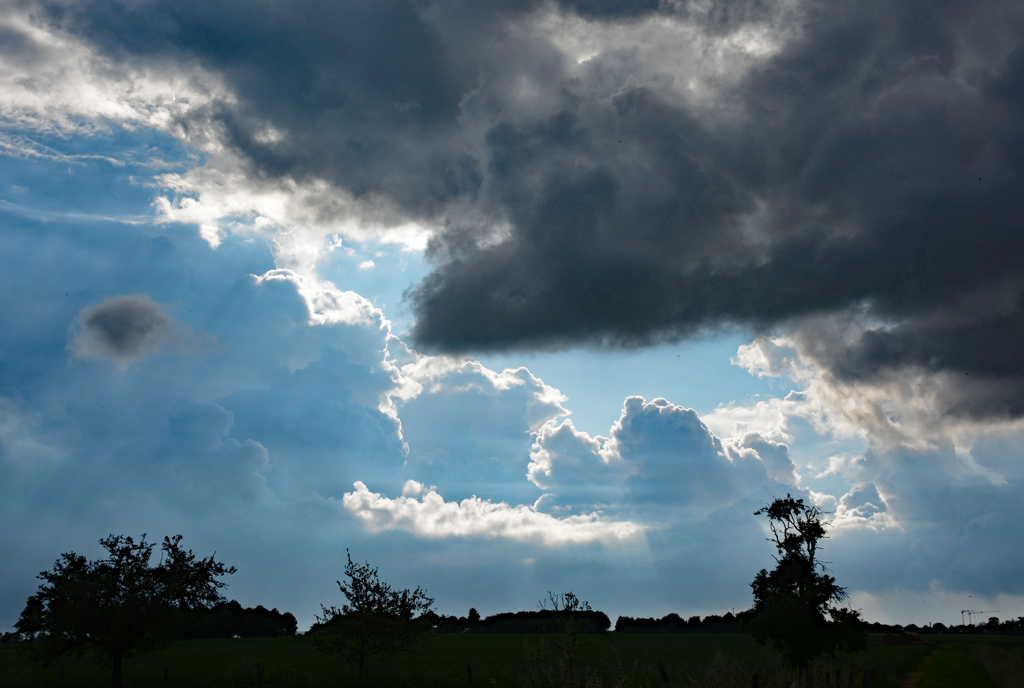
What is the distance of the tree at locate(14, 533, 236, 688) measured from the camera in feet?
99.5

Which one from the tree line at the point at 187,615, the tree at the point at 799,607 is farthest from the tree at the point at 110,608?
the tree at the point at 799,607

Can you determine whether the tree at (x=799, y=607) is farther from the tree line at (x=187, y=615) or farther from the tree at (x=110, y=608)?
the tree at (x=110, y=608)

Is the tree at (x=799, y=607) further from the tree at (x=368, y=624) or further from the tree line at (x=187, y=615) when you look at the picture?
the tree at (x=368, y=624)

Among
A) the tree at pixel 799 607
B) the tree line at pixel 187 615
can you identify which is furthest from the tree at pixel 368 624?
the tree at pixel 799 607

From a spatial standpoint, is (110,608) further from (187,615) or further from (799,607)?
(799,607)

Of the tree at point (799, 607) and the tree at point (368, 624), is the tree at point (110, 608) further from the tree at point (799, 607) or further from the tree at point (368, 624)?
the tree at point (799, 607)

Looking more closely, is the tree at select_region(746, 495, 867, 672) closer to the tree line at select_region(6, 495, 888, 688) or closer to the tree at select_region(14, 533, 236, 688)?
the tree line at select_region(6, 495, 888, 688)

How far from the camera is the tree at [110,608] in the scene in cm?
3033

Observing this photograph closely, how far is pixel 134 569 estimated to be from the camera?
32469 millimetres

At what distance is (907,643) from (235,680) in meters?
103

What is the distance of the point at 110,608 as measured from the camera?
30.9 metres

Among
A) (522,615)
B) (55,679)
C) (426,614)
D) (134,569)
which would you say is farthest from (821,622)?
(522,615)

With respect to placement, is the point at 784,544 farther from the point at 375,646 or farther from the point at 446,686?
the point at 375,646

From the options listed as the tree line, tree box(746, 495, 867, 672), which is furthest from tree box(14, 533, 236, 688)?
tree box(746, 495, 867, 672)
